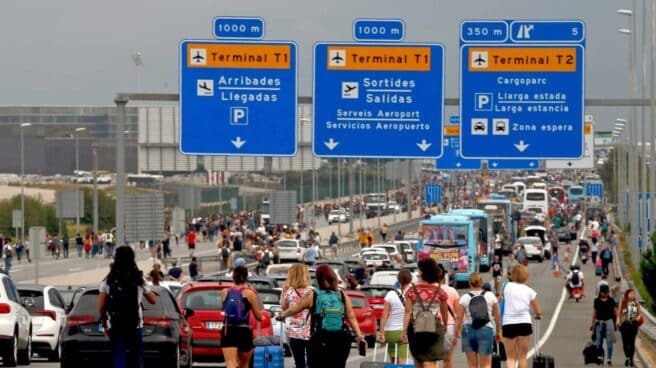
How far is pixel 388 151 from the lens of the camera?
119ft

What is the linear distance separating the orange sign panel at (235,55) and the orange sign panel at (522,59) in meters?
4.26

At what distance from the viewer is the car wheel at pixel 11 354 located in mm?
26466

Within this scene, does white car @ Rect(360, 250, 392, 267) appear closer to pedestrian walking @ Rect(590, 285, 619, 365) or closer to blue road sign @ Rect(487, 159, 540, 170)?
blue road sign @ Rect(487, 159, 540, 170)

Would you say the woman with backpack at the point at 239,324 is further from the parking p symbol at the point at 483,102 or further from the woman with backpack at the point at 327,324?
the parking p symbol at the point at 483,102

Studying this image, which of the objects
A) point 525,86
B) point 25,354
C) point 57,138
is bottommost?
point 25,354

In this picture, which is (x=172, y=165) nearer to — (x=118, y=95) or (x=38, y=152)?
(x=38, y=152)

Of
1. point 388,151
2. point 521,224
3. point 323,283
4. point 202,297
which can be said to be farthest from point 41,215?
point 323,283

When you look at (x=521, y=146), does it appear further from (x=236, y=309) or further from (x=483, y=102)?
(x=236, y=309)

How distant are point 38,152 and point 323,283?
134838 mm

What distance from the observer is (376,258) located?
73.8 m

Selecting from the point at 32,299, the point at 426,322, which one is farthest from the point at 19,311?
the point at 426,322

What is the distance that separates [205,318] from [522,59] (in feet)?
36.9

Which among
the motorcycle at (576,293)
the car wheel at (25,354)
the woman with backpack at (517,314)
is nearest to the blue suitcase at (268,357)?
the woman with backpack at (517,314)

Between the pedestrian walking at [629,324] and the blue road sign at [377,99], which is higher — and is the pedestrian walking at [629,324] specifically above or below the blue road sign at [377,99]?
below
